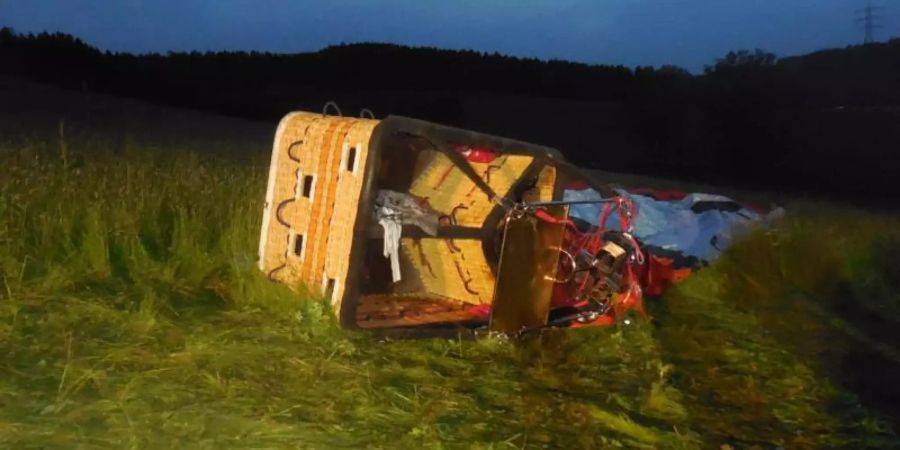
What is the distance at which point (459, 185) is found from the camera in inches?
278

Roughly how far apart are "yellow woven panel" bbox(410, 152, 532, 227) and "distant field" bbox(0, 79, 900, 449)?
118 centimetres

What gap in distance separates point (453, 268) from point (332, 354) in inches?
80.4

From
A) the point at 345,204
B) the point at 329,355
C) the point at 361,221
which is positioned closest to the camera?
the point at 329,355

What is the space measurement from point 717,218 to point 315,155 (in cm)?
393

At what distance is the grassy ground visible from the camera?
414 centimetres

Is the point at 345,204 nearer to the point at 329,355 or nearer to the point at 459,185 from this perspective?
the point at 329,355

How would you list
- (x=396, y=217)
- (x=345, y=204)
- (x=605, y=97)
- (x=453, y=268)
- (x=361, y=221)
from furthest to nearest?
(x=605, y=97) → (x=453, y=268) → (x=396, y=217) → (x=345, y=204) → (x=361, y=221)

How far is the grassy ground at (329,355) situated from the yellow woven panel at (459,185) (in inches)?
45.9

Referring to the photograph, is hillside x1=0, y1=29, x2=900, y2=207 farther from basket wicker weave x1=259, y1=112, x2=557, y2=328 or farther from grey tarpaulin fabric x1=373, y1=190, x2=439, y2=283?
grey tarpaulin fabric x1=373, y1=190, x2=439, y2=283

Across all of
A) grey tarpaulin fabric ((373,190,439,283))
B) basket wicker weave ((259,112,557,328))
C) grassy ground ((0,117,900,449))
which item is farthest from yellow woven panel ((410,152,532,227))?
grassy ground ((0,117,900,449))

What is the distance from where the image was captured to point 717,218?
855cm

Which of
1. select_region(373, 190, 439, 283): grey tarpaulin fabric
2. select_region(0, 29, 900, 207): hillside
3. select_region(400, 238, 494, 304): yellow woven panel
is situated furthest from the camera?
select_region(0, 29, 900, 207): hillside

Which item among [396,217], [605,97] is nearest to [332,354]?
[396,217]

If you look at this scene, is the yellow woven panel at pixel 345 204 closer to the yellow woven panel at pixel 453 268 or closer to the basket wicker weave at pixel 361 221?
the basket wicker weave at pixel 361 221
